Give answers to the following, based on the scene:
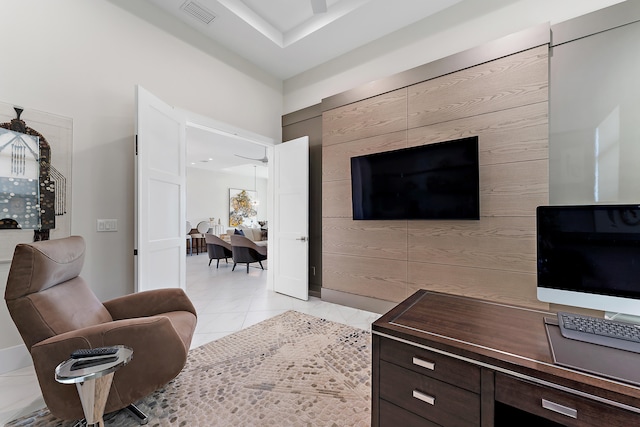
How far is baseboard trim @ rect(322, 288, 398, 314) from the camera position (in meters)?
3.17

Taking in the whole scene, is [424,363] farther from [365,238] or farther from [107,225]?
[107,225]

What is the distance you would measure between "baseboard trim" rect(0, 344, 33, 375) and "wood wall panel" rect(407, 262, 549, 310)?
11.3 ft

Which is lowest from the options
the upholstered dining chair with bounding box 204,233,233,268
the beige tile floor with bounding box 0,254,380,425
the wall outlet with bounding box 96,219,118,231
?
the beige tile floor with bounding box 0,254,380,425

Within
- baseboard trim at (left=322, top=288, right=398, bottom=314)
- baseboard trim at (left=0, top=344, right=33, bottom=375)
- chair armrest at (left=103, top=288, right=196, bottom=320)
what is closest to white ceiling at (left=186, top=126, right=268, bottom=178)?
baseboard trim at (left=322, top=288, right=398, bottom=314)

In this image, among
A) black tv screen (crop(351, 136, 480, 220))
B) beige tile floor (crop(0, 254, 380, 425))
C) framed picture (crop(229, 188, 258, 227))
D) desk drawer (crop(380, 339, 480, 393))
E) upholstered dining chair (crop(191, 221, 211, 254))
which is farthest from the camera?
framed picture (crop(229, 188, 258, 227))

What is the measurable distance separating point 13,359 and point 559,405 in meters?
3.41

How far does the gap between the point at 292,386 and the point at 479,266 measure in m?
1.97

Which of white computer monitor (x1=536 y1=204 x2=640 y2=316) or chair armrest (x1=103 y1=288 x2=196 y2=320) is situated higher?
white computer monitor (x1=536 y1=204 x2=640 y2=316)

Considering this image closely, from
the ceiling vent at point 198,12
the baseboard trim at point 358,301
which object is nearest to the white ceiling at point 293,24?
the ceiling vent at point 198,12

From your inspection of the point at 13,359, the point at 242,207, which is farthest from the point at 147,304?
the point at 242,207

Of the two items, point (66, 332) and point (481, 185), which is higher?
point (481, 185)

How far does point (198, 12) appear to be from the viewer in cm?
294

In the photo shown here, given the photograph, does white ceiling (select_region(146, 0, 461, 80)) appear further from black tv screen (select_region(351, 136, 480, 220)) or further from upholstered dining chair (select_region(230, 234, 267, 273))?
upholstered dining chair (select_region(230, 234, 267, 273))

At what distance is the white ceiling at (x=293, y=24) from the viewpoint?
289 centimetres
